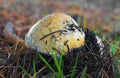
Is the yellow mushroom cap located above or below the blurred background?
below

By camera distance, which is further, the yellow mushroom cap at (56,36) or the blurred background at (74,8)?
the blurred background at (74,8)

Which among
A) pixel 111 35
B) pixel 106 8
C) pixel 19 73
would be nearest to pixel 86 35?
pixel 19 73

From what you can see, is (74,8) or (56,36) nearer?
(56,36)

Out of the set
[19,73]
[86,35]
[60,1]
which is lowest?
[19,73]

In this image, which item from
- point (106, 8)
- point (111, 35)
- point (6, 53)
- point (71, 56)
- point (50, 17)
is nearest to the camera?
point (71, 56)

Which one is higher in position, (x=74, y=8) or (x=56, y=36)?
(x=74, y=8)

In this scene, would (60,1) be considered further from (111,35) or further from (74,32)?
(74,32)

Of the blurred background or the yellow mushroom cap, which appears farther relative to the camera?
the blurred background

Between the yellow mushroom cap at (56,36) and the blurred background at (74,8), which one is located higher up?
the blurred background at (74,8)
